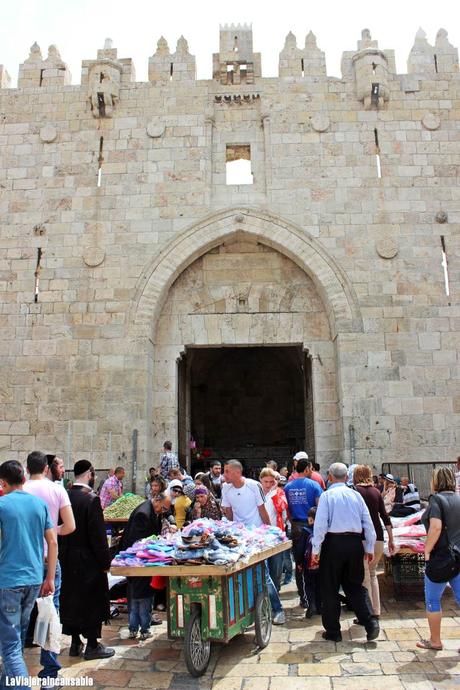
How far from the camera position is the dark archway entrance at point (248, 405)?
19.4 meters

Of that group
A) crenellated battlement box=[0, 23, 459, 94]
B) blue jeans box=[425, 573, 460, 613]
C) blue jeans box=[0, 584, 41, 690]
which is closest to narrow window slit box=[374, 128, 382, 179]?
crenellated battlement box=[0, 23, 459, 94]

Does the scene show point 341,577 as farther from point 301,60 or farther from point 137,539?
point 301,60

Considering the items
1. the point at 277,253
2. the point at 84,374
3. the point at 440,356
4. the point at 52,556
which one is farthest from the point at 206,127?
the point at 52,556

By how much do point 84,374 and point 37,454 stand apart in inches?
273

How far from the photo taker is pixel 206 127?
40.9 feet

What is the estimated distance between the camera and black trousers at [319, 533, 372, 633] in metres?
5.23

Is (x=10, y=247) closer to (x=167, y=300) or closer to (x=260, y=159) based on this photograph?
(x=167, y=300)

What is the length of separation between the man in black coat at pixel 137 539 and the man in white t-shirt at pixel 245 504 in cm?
67

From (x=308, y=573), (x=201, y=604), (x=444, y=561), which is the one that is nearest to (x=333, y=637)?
(x=308, y=573)

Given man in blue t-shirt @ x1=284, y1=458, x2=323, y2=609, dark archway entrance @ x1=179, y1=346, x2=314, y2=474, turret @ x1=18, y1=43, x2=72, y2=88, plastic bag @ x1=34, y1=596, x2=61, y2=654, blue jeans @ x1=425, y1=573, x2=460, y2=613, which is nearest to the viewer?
plastic bag @ x1=34, y1=596, x2=61, y2=654

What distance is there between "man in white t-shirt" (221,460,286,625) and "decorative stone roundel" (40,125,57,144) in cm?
934

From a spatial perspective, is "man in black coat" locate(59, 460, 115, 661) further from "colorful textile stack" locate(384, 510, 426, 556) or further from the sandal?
"colorful textile stack" locate(384, 510, 426, 556)

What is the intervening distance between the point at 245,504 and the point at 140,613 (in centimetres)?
145

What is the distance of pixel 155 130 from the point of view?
40.7ft
